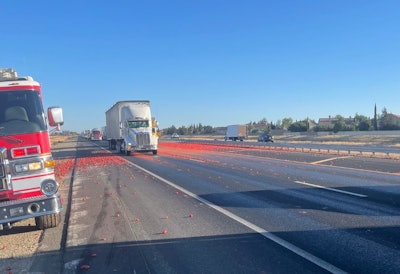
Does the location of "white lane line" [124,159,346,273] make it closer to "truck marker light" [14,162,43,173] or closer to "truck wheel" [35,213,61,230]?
"truck wheel" [35,213,61,230]

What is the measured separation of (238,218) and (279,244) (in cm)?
200

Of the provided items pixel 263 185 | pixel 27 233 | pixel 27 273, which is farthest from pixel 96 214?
pixel 263 185

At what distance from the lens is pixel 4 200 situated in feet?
22.4

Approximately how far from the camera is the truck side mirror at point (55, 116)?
25.8 ft

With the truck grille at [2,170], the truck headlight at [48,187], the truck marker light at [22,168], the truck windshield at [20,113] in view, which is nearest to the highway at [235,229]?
the truck headlight at [48,187]

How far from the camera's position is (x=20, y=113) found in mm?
7453

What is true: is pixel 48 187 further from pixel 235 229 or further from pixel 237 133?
pixel 237 133

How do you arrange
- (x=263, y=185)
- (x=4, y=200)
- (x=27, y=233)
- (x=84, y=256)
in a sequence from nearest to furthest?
1. (x=84, y=256)
2. (x=4, y=200)
3. (x=27, y=233)
4. (x=263, y=185)

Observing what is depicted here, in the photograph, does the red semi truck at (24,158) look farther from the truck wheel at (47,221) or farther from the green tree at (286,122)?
the green tree at (286,122)

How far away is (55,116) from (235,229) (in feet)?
13.6

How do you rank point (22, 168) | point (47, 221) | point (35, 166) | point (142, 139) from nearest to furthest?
point (22, 168), point (35, 166), point (47, 221), point (142, 139)

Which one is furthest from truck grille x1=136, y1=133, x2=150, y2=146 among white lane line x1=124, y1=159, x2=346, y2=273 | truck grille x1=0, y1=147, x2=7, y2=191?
truck grille x1=0, y1=147, x2=7, y2=191

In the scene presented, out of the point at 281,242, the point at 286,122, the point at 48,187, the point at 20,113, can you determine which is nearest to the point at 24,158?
the point at 48,187

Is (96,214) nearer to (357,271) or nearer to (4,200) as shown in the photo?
(4,200)
